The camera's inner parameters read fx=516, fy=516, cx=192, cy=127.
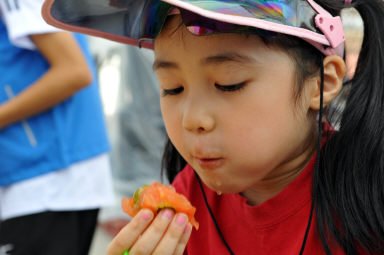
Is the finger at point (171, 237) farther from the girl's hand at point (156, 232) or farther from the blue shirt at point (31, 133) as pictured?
the blue shirt at point (31, 133)

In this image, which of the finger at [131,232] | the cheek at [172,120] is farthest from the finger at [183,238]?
the cheek at [172,120]

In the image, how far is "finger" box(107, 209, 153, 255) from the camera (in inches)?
58.3

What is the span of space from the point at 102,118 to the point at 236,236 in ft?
Result: 3.55

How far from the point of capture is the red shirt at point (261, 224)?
5.32 feet

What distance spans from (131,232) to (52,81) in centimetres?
103

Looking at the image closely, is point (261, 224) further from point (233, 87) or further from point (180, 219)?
point (233, 87)

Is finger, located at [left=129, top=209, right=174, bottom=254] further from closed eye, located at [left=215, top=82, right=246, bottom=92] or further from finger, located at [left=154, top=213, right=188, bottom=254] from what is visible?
closed eye, located at [left=215, top=82, right=246, bottom=92]

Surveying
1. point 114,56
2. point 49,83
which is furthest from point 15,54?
point 114,56

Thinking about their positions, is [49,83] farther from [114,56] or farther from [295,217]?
[114,56]

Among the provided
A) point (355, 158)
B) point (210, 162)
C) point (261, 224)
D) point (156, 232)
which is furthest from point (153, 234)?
point (355, 158)

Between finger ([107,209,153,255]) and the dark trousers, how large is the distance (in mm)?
864

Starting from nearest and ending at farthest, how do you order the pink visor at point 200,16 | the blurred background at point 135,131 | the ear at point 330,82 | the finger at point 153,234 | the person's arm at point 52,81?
the pink visor at point 200,16 → the finger at point 153,234 → the ear at point 330,82 → the person's arm at point 52,81 → the blurred background at point 135,131

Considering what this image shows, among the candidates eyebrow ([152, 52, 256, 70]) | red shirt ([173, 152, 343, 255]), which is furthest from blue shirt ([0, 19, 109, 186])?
eyebrow ([152, 52, 256, 70])

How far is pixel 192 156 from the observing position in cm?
156
